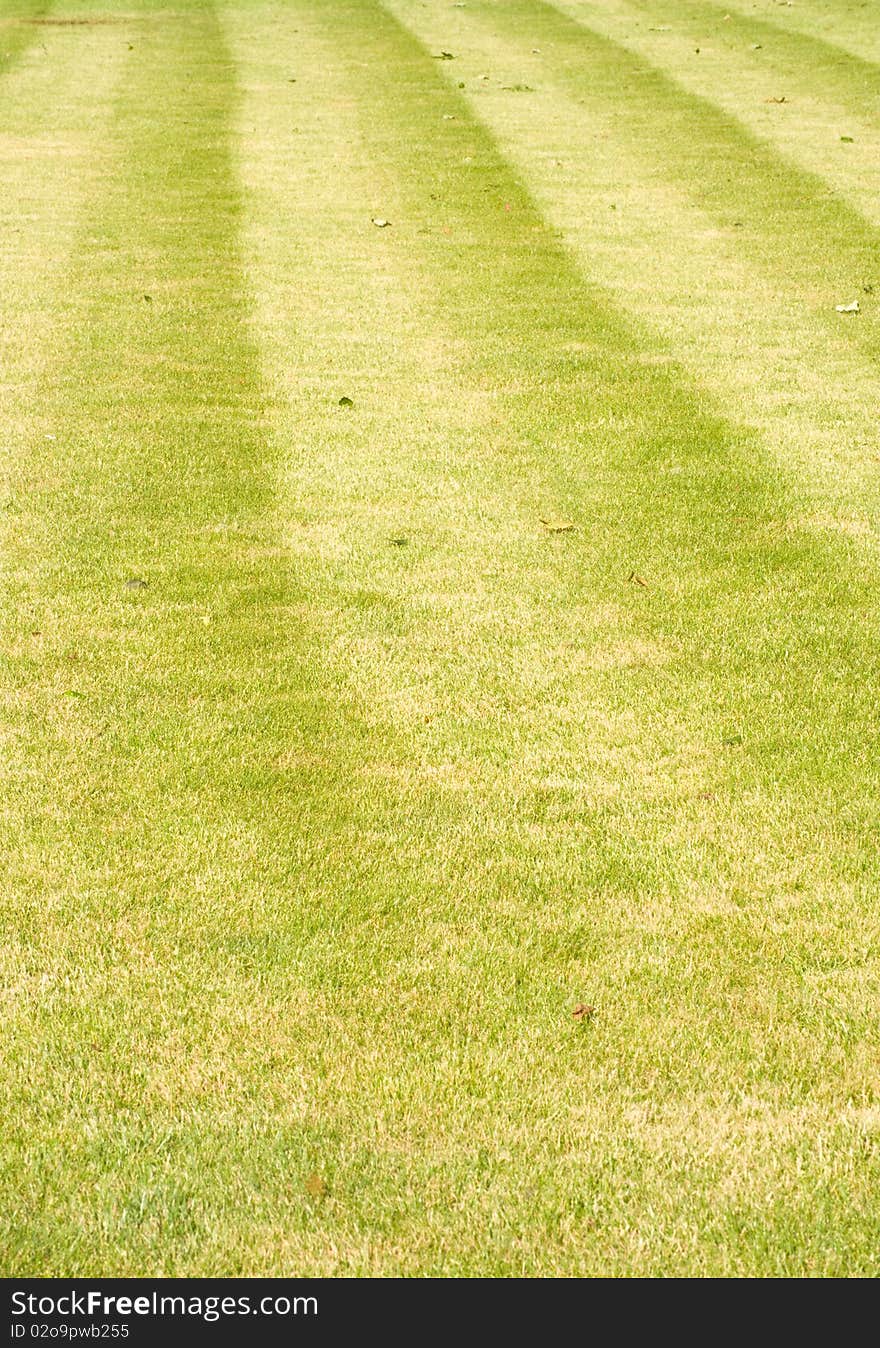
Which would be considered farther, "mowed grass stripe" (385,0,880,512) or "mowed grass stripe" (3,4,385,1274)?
"mowed grass stripe" (385,0,880,512)

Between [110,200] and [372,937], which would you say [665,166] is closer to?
[110,200]

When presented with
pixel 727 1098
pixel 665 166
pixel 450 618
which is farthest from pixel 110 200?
pixel 727 1098

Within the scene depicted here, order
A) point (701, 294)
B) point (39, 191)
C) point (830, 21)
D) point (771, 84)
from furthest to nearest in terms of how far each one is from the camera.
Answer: point (830, 21) < point (771, 84) < point (39, 191) < point (701, 294)

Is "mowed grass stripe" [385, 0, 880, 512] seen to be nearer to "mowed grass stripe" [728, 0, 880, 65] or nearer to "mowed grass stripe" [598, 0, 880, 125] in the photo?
"mowed grass stripe" [598, 0, 880, 125]

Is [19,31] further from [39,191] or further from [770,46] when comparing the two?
[770,46]

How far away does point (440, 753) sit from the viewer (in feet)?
17.6

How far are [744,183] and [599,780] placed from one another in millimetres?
10515

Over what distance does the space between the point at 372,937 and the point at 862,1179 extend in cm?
152

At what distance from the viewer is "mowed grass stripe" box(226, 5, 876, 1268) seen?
385 centimetres

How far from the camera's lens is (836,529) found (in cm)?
719

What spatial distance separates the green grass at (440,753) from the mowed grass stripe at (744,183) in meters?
0.11

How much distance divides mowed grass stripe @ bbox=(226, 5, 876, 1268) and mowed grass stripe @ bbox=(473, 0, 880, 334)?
1.84m

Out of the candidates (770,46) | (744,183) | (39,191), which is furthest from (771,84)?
(39,191)

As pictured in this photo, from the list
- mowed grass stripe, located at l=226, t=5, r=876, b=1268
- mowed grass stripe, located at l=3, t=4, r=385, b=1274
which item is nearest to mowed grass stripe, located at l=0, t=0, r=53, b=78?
mowed grass stripe, located at l=226, t=5, r=876, b=1268
